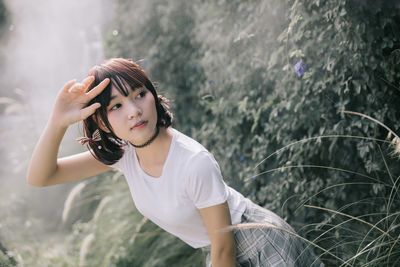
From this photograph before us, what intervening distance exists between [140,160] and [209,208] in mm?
416

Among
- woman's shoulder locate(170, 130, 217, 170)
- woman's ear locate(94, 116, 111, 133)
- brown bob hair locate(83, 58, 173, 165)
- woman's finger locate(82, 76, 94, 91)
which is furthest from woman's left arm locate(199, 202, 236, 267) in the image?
woman's finger locate(82, 76, 94, 91)

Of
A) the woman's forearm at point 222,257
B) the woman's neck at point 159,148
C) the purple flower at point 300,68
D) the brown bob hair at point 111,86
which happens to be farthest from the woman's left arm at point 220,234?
the purple flower at point 300,68

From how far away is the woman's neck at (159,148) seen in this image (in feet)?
5.28

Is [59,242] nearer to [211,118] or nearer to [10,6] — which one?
[211,118]

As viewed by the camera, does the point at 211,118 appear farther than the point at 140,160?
Yes

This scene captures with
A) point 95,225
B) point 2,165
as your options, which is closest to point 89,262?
point 95,225

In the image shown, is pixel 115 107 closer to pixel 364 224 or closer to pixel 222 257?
pixel 222 257

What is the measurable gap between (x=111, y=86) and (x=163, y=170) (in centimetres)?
38

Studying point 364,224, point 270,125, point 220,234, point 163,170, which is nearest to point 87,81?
point 163,170

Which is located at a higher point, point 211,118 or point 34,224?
point 211,118

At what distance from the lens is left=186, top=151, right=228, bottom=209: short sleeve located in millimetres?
1437

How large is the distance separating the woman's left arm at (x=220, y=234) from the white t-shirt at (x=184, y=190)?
0.03m

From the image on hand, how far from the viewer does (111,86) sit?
1525 millimetres

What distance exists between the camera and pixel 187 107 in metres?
4.09
